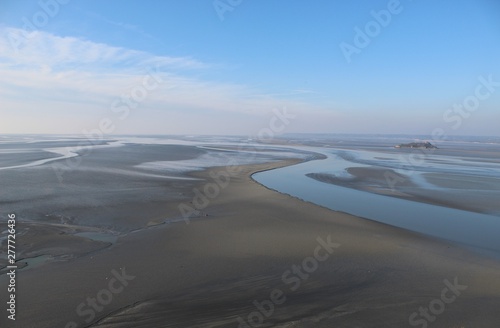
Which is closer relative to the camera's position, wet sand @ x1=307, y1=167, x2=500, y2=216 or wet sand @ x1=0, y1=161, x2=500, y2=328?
wet sand @ x1=0, y1=161, x2=500, y2=328

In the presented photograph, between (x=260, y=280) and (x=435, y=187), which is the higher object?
(x=435, y=187)

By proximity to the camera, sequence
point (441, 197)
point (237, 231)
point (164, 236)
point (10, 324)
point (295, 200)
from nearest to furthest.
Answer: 1. point (10, 324)
2. point (164, 236)
3. point (237, 231)
4. point (295, 200)
5. point (441, 197)

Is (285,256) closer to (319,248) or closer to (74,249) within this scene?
(319,248)

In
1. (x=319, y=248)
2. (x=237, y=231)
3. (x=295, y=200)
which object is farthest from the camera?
(x=295, y=200)

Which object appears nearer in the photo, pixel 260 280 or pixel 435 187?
pixel 260 280

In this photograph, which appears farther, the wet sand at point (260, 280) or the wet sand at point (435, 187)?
the wet sand at point (435, 187)

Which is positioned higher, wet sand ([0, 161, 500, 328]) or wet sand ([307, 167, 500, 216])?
wet sand ([307, 167, 500, 216])

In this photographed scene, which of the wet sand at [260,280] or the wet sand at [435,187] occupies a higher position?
the wet sand at [435,187]

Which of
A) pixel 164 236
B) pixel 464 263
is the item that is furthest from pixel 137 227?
pixel 464 263
